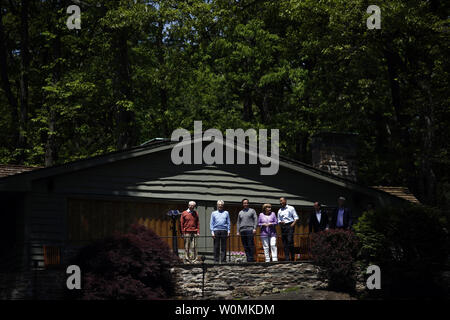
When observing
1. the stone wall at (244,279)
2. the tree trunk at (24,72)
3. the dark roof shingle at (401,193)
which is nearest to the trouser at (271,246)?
the stone wall at (244,279)

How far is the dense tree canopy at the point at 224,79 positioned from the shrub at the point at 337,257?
10.8m

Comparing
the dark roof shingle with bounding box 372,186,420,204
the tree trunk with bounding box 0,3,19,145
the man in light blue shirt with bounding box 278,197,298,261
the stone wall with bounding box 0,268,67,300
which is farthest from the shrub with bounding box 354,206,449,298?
the tree trunk with bounding box 0,3,19,145

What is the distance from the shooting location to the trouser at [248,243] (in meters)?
21.8

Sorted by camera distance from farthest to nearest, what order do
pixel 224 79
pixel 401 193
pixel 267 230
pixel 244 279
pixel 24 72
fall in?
pixel 224 79 → pixel 24 72 → pixel 401 193 → pixel 267 230 → pixel 244 279

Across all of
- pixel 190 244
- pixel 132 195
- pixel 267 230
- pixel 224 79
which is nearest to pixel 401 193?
pixel 267 230

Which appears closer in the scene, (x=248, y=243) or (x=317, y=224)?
(x=248, y=243)

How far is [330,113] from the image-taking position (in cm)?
3719

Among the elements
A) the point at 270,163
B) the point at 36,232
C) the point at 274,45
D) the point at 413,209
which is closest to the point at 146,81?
the point at 274,45

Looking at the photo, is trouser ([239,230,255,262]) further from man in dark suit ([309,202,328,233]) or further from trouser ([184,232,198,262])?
man in dark suit ([309,202,328,233])

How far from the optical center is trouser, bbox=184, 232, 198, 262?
21597 millimetres

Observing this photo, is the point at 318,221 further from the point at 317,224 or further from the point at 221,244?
the point at 221,244

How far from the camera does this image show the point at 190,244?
2192 cm

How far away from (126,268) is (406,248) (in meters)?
7.42

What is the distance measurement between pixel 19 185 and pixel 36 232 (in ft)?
5.10
